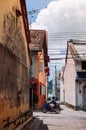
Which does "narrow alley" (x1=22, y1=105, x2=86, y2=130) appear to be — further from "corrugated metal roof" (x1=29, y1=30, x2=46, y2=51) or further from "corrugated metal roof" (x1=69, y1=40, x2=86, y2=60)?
"corrugated metal roof" (x1=69, y1=40, x2=86, y2=60)

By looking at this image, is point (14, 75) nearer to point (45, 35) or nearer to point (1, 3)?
point (1, 3)

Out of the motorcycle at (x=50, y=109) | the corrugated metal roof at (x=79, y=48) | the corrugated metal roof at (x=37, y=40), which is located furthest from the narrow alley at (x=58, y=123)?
the corrugated metal roof at (x=79, y=48)

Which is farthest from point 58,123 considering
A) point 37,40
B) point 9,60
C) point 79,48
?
point 79,48

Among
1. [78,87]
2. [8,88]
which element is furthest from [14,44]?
[78,87]

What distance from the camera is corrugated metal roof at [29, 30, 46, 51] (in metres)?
40.6

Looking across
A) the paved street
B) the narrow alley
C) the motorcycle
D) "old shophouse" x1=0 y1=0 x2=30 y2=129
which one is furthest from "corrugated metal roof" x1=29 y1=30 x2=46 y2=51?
"old shophouse" x1=0 y1=0 x2=30 y2=129

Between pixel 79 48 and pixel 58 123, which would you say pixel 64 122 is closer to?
pixel 58 123

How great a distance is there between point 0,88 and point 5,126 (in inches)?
76.0

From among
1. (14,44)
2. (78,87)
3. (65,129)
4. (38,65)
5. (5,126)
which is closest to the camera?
(5,126)

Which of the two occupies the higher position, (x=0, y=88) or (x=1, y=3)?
(x=1, y=3)

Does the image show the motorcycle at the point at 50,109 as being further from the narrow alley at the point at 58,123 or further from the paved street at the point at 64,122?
the narrow alley at the point at 58,123

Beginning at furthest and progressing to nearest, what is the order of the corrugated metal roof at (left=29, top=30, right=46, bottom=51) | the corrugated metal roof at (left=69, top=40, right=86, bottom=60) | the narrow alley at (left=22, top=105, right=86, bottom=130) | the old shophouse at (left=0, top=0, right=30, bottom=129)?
the corrugated metal roof at (left=69, top=40, right=86, bottom=60) < the corrugated metal roof at (left=29, top=30, right=46, bottom=51) < the narrow alley at (left=22, top=105, right=86, bottom=130) < the old shophouse at (left=0, top=0, right=30, bottom=129)

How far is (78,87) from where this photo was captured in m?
43.7

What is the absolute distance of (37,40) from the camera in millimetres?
43031
